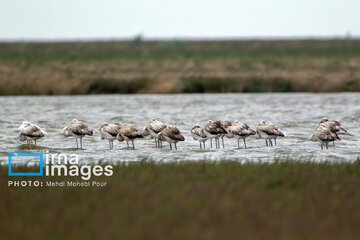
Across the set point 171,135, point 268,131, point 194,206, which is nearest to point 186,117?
point 268,131

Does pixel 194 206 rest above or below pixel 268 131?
below

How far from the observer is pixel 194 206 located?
30.4 ft

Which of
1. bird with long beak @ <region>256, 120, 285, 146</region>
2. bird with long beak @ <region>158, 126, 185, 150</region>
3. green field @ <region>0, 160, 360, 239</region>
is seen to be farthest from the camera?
bird with long beak @ <region>256, 120, 285, 146</region>

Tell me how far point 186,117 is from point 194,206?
17.9 m

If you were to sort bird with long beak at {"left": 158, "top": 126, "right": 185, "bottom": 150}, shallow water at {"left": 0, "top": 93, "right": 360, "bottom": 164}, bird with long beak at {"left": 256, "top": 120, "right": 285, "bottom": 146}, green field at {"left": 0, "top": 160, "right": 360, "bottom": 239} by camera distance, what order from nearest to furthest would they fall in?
1. green field at {"left": 0, "top": 160, "right": 360, "bottom": 239}
2. shallow water at {"left": 0, "top": 93, "right": 360, "bottom": 164}
3. bird with long beak at {"left": 158, "top": 126, "right": 185, "bottom": 150}
4. bird with long beak at {"left": 256, "top": 120, "right": 285, "bottom": 146}

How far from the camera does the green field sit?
8.05 meters

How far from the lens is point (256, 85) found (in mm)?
39938

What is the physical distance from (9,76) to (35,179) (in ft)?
102

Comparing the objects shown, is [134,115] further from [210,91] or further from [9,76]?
[9,76]

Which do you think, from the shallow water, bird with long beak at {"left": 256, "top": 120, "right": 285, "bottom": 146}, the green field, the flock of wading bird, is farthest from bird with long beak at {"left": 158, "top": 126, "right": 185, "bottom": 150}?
the green field

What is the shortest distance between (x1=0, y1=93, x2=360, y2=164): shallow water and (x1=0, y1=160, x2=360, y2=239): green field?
2859mm

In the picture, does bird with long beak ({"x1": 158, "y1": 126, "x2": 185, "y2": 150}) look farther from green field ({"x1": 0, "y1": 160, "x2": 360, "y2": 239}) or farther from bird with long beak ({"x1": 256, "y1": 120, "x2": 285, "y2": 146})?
green field ({"x1": 0, "y1": 160, "x2": 360, "y2": 239})

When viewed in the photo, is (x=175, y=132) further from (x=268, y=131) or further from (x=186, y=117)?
(x=186, y=117)

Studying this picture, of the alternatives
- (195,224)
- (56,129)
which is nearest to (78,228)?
(195,224)
